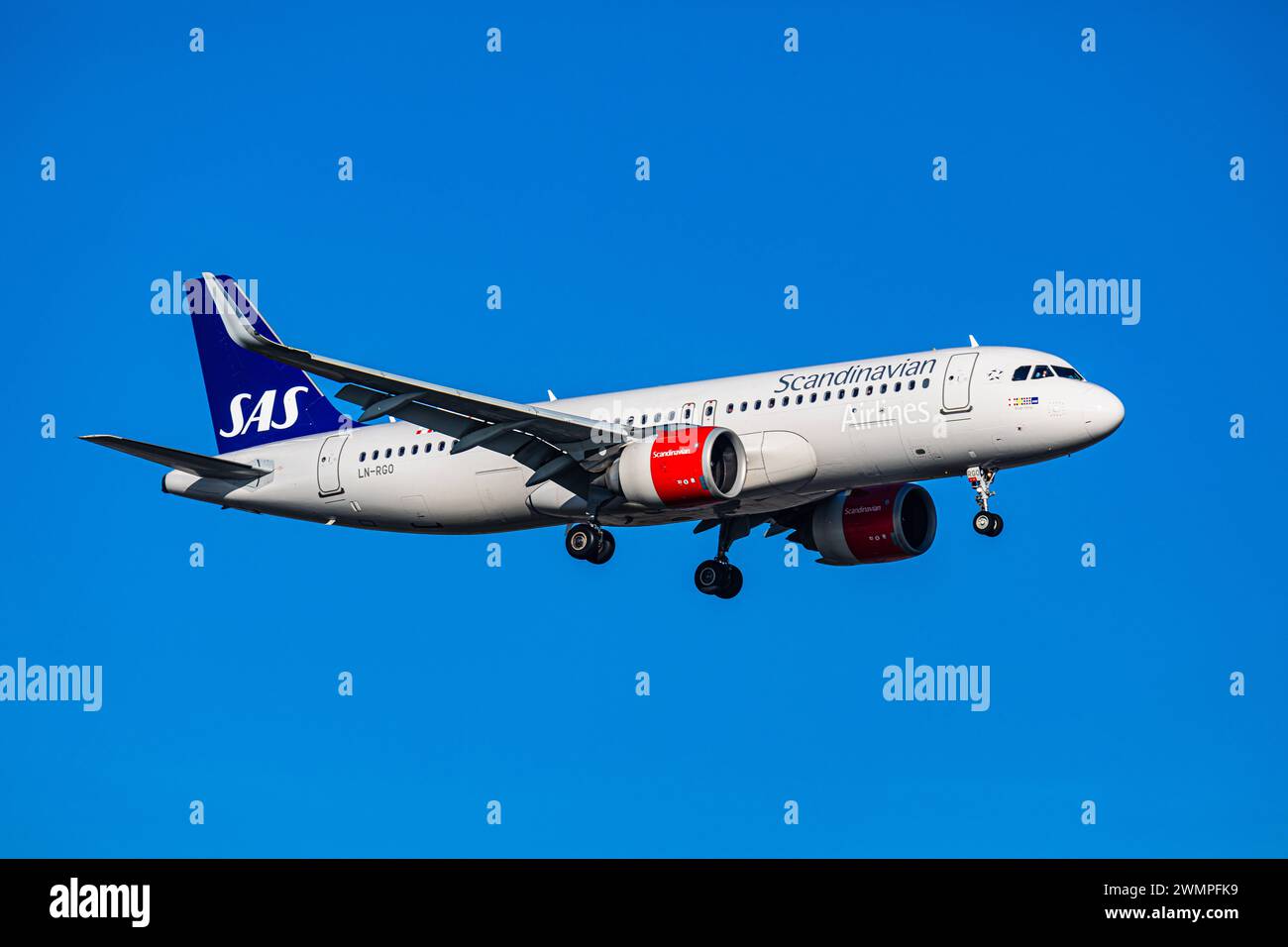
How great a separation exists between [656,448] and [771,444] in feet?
9.51

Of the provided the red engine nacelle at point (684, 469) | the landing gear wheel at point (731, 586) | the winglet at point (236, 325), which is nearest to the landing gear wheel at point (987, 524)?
the red engine nacelle at point (684, 469)

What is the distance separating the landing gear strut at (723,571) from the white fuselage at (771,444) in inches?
132

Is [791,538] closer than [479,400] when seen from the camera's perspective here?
No

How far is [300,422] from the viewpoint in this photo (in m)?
60.2

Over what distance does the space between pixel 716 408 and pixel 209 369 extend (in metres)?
18.3

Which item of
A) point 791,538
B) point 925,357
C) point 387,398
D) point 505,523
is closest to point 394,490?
point 505,523

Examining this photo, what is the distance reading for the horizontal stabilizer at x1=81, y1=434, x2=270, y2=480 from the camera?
53094mm

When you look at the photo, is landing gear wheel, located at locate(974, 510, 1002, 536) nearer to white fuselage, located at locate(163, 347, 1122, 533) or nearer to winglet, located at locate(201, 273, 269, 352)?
white fuselage, located at locate(163, 347, 1122, 533)

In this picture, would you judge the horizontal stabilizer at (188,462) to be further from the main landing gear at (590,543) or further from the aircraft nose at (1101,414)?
the aircraft nose at (1101,414)

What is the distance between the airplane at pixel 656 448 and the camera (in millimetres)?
48906

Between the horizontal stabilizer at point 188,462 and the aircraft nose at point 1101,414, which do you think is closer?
the aircraft nose at point 1101,414

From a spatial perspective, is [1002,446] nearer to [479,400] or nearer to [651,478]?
[651,478]

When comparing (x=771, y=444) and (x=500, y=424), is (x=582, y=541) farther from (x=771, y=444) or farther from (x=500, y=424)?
(x=771, y=444)

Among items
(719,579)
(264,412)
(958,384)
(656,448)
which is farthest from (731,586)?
(264,412)
